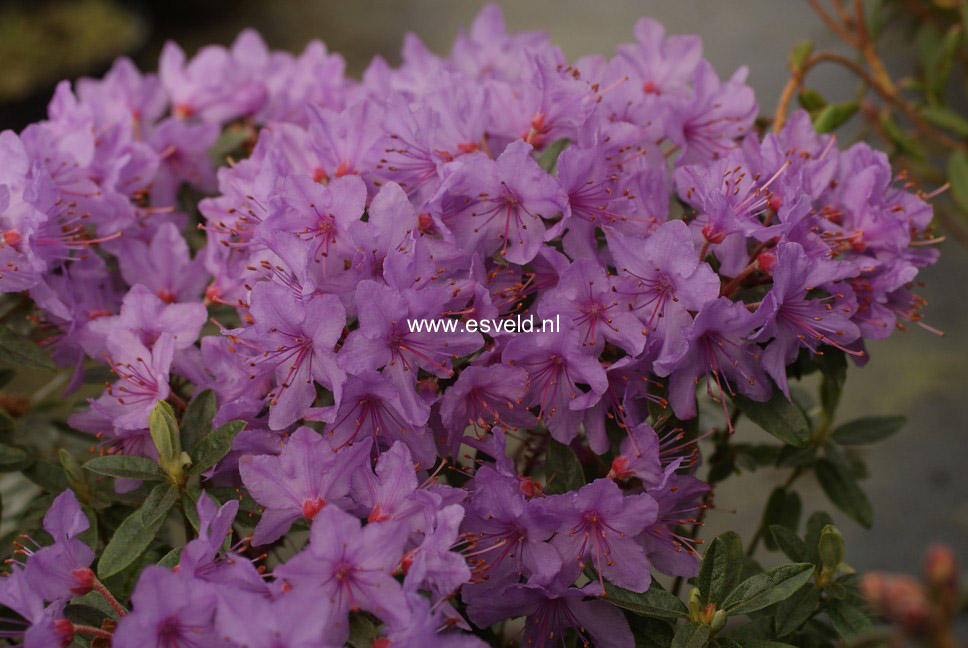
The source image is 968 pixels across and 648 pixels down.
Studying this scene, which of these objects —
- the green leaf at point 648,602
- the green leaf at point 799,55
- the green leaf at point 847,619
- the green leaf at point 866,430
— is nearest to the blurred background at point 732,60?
the green leaf at point 799,55

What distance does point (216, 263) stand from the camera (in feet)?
3.43

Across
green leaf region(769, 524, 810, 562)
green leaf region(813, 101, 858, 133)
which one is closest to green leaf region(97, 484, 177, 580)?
green leaf region(769, 524, 810, 562)

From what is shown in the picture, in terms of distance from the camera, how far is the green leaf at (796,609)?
927mm

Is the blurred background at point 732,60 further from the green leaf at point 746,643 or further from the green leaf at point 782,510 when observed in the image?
the green leaf at point 746,643

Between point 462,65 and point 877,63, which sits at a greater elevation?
point 877,63

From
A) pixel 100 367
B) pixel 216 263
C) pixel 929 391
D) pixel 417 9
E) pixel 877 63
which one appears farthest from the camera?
pixel 417 9

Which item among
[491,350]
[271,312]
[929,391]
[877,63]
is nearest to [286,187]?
[271,312]

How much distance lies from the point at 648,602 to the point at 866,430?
0.49 metres

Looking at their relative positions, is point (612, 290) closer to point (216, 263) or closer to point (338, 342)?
point (338, 342)

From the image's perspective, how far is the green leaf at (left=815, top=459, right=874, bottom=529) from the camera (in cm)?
118

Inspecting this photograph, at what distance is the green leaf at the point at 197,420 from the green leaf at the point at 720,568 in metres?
0.48

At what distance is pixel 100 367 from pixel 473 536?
0.56 metres

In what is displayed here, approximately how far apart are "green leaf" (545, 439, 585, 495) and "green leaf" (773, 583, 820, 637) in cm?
23

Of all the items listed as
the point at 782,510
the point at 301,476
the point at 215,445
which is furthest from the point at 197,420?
the point at 782,510
